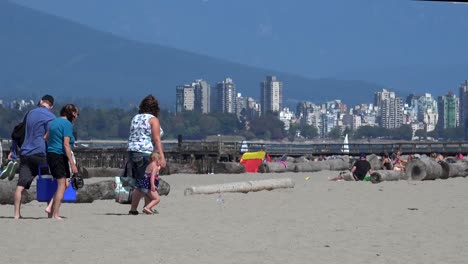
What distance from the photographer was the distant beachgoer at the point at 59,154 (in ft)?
48.9

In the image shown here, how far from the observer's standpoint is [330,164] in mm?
48594

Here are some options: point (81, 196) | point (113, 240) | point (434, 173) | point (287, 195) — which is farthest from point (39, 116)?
point (434, 173)

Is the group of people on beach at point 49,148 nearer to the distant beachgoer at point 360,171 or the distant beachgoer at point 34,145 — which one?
the distant beachgoer at point 34,145

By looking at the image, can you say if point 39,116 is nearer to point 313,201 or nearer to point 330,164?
point 313,201

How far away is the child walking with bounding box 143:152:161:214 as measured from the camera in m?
15.5

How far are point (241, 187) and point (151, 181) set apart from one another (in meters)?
7.03

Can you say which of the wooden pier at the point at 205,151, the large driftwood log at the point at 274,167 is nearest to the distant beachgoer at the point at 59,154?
the large driftwood log at the point at 274,167

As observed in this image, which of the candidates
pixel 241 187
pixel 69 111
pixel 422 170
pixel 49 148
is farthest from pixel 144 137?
pixel 422 170

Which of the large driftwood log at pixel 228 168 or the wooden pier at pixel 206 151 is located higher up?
the wooden pier at pixel 206 151

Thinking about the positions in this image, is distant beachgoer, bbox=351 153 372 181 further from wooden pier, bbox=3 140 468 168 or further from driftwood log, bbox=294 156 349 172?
wooden pier, bbox=3 140 468 168

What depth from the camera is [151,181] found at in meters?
15.7

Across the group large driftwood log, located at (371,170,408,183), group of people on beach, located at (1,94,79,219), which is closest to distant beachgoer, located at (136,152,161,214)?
group of people on beach, located at (1,94,79,219)

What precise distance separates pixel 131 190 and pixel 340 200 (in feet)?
15.2

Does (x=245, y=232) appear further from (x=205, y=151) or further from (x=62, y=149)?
(x=205, y=151)
